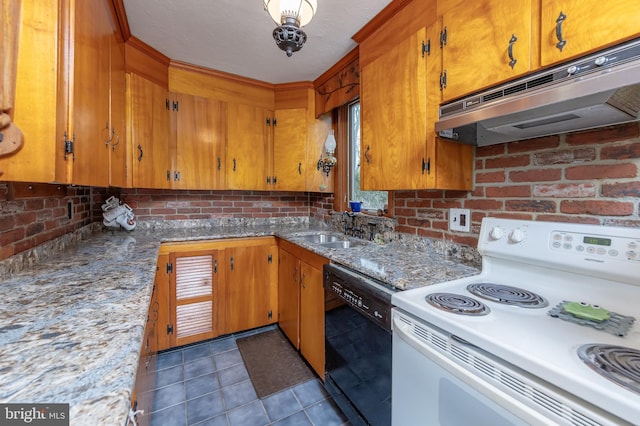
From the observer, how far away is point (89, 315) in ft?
2.54

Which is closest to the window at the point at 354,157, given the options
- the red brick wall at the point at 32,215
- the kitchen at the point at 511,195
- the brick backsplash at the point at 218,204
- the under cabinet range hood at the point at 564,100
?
the brick backsplash at the point at 218,204

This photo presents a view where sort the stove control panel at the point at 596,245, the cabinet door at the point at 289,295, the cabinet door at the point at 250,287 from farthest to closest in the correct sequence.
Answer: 1. the cabinet door at the point at 250,287
2. the cabinet door at the point at 289,295
3. the stove control panel at the point at 596,245

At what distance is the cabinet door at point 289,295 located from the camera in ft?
6.88

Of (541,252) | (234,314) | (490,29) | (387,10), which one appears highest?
(387,10)

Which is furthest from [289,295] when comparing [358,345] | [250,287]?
[358,345]

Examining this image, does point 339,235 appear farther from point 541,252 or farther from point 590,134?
point 590,134

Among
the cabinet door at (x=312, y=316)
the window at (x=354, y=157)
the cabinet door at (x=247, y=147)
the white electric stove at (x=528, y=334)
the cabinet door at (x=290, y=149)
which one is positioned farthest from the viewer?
the cabinet door at (x=290, y=149)

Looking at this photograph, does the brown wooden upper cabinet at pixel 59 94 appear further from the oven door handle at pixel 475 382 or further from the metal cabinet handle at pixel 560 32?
the metal cabinet handle at pixel 560 32

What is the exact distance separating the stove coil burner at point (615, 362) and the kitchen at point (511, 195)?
58 centimetres

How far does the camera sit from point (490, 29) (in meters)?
1.11

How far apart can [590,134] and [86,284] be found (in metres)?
2.03

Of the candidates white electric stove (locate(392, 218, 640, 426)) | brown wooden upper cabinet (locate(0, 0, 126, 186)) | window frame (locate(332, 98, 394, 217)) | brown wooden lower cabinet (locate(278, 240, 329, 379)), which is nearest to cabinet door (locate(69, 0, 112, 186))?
brown wooden upper cabinet (locate(0, 0, 126, 186))

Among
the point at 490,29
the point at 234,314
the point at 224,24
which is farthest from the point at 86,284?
the point at 490,29

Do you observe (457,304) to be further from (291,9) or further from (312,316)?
(291,9)
